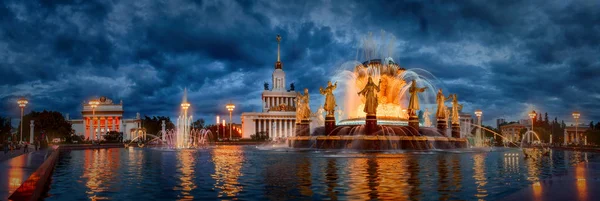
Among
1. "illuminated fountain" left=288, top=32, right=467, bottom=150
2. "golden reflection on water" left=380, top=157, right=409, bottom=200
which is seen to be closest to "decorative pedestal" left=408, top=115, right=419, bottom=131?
"illuminated fountain" left=288, top=32, right=467, bottom=150

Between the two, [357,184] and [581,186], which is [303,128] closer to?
[357,184]

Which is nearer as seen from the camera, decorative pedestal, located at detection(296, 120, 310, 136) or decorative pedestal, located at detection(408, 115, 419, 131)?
decorative pedestal, located at detection(408, 115, 419, 131)

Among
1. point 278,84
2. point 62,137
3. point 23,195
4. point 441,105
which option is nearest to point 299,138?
point 441,105

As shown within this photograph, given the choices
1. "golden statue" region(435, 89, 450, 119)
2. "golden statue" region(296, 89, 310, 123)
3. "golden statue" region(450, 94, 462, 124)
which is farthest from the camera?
"golden statue" region(296, 89, 310, 123)

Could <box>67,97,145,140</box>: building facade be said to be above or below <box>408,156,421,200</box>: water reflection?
above

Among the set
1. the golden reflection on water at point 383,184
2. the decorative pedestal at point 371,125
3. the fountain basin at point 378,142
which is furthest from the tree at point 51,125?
the golden reflection on water at point 383,184

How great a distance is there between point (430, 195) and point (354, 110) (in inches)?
1392

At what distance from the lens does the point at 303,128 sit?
144 feet

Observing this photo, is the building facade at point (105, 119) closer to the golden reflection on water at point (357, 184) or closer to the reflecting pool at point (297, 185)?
the reflecting pool at point (297, 185)

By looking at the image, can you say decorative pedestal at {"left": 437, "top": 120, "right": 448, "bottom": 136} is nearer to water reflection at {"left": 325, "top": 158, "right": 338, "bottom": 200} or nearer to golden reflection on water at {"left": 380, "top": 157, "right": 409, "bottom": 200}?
golden reflection on water at {"left": 380, "top": 157, "right": 409, "bottom": 200}

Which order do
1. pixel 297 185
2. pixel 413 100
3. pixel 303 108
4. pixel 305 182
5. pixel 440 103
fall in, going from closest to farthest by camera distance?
1. pixel 297 185
2. pixel 305 182
3. pixel 413 100
4. pixel 440 103
5. pixel 303 108

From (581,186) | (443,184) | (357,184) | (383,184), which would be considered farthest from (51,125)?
(581,186)

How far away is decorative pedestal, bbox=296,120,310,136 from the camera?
142 ft

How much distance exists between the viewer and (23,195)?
9.92 meters
